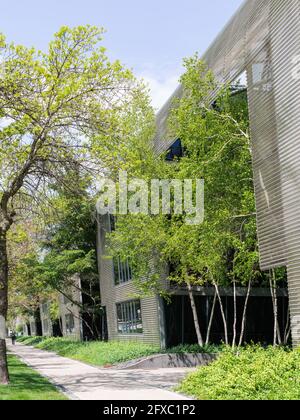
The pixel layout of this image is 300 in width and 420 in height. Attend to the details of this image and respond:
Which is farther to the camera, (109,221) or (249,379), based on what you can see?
(109,221)

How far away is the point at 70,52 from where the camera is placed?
554 inches

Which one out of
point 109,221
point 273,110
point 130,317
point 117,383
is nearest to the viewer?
point 273,110

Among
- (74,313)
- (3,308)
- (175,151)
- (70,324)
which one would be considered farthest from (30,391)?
(70,324)

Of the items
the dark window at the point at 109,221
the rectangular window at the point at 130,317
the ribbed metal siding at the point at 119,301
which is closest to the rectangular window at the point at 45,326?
the ribbed metal siding at the point at 119,301

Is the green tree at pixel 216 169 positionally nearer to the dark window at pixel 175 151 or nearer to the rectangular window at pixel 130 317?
the dark window at pixel 175 151

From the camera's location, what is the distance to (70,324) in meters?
48.0

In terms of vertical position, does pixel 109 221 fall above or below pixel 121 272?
above

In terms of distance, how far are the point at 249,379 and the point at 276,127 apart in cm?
614

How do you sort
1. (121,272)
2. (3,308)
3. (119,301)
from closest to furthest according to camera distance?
(3,308)
(119,301)
(121,272)

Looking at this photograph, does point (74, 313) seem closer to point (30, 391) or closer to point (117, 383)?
point (117, 383)

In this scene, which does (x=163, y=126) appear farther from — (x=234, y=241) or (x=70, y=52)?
(x=70, y=52)

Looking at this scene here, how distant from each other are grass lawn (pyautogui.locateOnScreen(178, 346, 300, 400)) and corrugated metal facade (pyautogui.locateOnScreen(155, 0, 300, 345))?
5.08 ft
